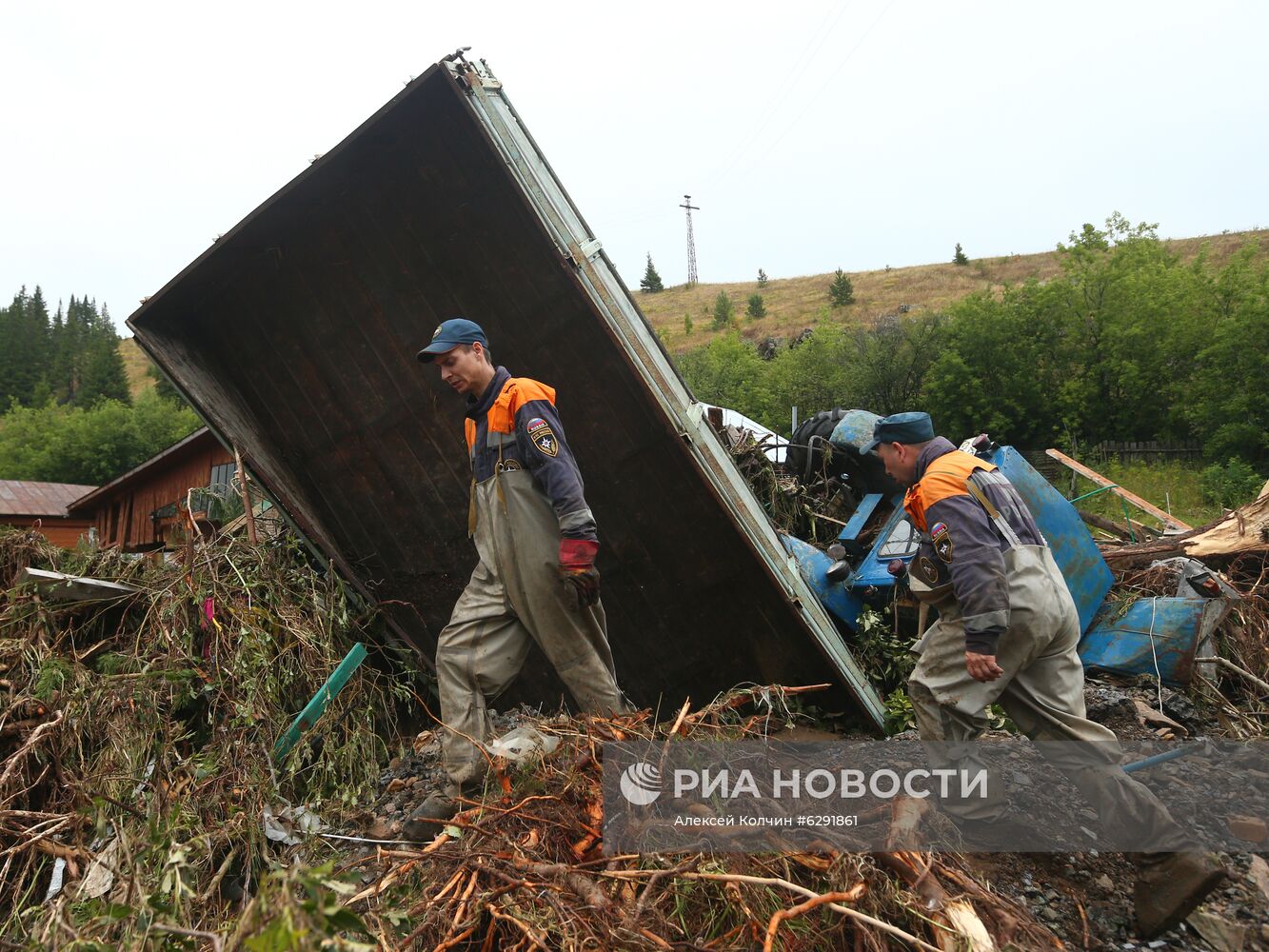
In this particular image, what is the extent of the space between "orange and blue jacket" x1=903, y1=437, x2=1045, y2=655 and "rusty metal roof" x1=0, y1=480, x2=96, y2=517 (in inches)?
1067

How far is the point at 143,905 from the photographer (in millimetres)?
1664

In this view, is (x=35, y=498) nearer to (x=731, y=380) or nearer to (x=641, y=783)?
(x=731, y=380)

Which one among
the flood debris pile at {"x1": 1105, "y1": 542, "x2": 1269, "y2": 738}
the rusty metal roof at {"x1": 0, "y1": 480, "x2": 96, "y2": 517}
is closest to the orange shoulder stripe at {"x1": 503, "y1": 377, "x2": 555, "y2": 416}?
the flood debris pile at {"x1": 1105, "y1": 542, "x2": 1269, "y2": 738}

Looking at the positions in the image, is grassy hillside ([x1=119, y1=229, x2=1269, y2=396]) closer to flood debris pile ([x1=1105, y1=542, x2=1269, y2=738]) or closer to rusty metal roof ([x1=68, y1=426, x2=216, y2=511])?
rusty metal roof ([x1=68, y1=426, x2=216, y2=511])

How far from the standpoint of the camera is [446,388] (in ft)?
12.6

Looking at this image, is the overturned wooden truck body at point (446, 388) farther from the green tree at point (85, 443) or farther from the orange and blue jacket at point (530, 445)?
the green tree at point (85, 443)

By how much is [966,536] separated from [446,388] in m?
2.39

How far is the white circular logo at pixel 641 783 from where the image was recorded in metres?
2.12

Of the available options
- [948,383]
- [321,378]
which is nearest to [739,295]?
[948,383]

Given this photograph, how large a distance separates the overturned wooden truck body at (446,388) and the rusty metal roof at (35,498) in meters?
24.6

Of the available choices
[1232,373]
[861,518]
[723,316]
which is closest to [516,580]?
[861,518]

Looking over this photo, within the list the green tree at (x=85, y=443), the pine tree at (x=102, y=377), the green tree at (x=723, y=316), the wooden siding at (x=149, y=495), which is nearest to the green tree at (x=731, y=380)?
the wooden siding at (x=149, y=495)

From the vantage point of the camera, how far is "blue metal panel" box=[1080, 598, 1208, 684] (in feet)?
13.0

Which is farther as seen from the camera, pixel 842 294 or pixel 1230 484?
pixel 842 294
